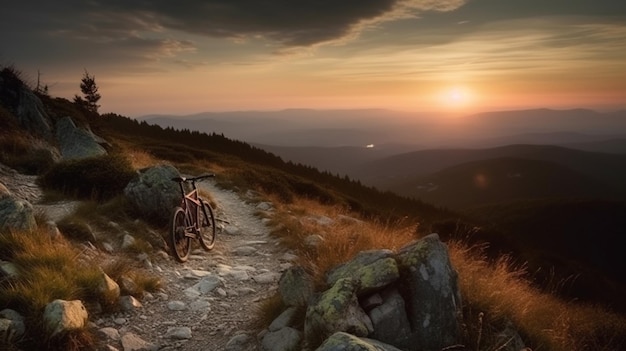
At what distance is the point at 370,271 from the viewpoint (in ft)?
18.1

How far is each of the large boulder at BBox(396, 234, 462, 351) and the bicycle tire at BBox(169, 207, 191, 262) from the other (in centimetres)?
515

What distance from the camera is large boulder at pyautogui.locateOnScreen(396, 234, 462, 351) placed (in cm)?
526

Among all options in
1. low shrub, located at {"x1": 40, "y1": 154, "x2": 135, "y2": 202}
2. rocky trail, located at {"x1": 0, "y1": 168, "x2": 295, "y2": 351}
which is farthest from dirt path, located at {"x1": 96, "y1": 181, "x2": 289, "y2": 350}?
low shrub, located at {"x1": 40, "y1": 154, "x2": 135, "y2": 202}

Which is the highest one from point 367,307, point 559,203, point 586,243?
point 367,307

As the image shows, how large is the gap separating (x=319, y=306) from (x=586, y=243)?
440ft

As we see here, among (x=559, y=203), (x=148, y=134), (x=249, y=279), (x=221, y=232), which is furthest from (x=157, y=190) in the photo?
(x=559, y=203)

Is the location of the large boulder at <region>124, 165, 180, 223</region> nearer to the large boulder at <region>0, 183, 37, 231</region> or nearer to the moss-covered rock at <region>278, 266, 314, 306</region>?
the large boulder at <region>0, 183, 37, 231</region>

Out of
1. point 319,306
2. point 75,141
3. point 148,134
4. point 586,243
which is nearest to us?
point 319,306

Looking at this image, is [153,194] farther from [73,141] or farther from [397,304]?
[73,141]

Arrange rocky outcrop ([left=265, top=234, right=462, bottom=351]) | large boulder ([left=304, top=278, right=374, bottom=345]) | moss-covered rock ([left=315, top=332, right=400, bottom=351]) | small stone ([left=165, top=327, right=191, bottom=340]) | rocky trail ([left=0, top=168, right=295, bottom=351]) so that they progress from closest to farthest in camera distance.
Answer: moss-covered rock ([left=315, top=332, right=400, bottom=351]) < large boulder ([left=304, top=278, right=374, bottom=345]) < rocky outcrop ([left=265, top=234, right=462, bottom=351]) < rocky trail ([left=0, top=168, right=295, bottom=351]) < small stone ([left=165, top=327, right=191, bottom=340])

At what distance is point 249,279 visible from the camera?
8.67 m

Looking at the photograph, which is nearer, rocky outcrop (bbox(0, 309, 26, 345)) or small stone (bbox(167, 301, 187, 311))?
rocky outcrop (bbox(0, 309, 26, 345))

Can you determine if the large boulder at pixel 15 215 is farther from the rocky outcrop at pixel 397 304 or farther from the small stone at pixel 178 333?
the rocky outcrop at pixel 397 304

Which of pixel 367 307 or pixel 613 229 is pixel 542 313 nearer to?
pixel 367 307
